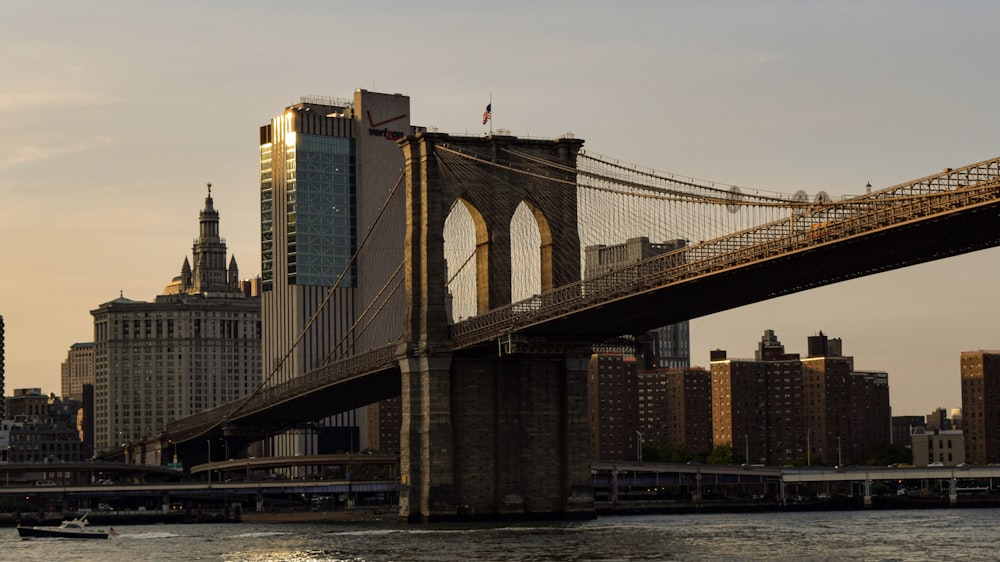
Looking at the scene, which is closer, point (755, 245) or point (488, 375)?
point (755, 245)

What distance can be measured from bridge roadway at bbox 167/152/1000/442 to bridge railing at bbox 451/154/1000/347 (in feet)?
0.19

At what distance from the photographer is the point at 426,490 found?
9969cm

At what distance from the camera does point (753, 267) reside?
79.8 meters

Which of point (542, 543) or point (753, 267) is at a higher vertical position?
point (753, 267)

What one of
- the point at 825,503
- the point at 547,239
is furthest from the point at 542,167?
the point at 825,503

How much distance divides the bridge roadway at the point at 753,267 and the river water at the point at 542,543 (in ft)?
34.5

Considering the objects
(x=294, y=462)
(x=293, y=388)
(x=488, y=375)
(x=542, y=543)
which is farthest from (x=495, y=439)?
(x=294, y=462)

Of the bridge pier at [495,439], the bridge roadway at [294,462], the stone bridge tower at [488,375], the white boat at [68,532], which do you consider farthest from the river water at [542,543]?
the bridge roadway at [294,462]

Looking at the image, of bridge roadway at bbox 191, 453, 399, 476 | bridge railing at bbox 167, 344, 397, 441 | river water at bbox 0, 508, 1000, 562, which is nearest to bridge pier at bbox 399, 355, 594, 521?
river water at bbox 0, 508, 1000, 562

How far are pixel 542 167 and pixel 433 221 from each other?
7455 millimetres

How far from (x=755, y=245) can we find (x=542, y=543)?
16.9 m

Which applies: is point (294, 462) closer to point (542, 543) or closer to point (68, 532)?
point (68, 532)

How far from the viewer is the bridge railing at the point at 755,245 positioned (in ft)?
227

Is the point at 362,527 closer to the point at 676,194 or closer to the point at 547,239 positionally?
the point at 547,239
